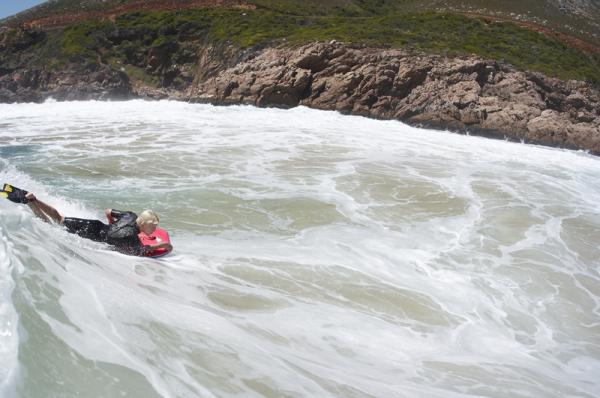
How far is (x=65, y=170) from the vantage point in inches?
481

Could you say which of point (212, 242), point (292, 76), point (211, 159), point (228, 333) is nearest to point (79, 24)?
point (292, 76)

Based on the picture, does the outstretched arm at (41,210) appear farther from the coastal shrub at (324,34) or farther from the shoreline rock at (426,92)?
the coastal shrub at (324,34)

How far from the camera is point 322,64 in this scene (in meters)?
29.8

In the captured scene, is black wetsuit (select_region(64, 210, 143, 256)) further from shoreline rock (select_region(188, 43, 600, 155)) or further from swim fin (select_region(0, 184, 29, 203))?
shoreline rock (select_region(188, 43, 600, 155))

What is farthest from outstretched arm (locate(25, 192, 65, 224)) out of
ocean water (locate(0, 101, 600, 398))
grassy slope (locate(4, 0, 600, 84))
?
grassy slope (locate(4, 0, 600, 84))

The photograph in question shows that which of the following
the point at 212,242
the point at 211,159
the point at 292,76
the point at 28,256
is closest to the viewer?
the point at 28,256

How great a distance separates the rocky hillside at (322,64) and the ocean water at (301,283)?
11.9 meters

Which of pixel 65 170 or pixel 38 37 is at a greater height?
pixel 38 37

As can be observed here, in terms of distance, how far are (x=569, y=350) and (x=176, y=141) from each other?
583 inches

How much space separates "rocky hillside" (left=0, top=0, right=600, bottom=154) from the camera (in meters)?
26.1

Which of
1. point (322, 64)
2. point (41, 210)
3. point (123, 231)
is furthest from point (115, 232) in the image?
point (322, 64)

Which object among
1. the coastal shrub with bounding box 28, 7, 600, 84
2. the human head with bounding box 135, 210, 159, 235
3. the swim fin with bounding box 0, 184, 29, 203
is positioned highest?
the coastal shrub with bounding box 28, 7, 600, 84

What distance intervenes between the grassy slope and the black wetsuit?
25.9 metres

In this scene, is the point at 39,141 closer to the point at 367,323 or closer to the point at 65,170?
the point at 65,170
